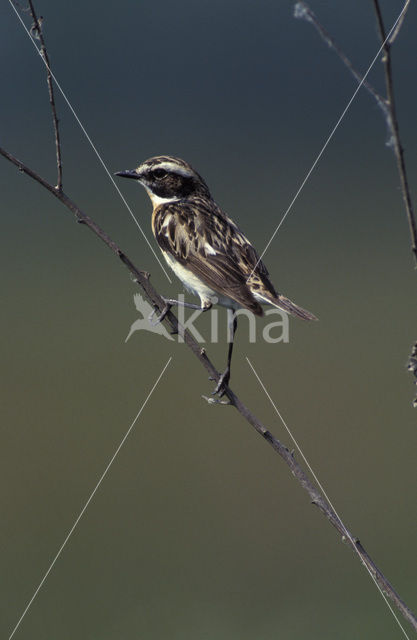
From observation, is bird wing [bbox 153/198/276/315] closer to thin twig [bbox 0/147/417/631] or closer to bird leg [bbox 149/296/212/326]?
bird leg [bbox 149/296/212/326]

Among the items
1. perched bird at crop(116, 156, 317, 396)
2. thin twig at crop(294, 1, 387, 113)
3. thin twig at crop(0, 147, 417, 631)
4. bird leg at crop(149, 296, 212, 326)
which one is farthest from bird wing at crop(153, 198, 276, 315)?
thin twig at crop(294, 1, 387, 113)

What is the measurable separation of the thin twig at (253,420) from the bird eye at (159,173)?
1.62m

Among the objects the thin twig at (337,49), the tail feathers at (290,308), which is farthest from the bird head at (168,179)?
the thin twig at (337,49)

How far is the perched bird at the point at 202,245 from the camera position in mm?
4078

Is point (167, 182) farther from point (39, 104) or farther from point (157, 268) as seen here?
point (39, 104)

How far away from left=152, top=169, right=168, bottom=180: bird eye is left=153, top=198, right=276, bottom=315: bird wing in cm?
17

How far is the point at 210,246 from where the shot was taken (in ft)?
14.2

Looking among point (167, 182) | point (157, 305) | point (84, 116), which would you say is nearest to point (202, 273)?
point (167, 182)

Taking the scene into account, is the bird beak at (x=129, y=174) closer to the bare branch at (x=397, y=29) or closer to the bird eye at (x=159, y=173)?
the bird eye at (x=159, y=173)

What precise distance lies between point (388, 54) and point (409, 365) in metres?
0.81

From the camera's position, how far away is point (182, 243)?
14.4 feet

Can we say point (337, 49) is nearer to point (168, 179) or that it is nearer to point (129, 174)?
point (129, 174)

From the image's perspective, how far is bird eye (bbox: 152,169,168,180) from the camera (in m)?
4.49

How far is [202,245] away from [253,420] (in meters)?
1.89
